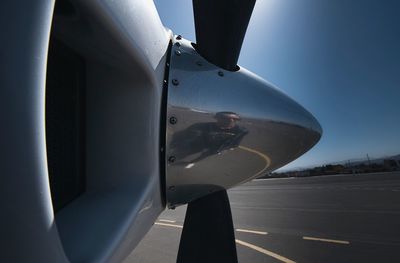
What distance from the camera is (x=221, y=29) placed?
4.22 feet

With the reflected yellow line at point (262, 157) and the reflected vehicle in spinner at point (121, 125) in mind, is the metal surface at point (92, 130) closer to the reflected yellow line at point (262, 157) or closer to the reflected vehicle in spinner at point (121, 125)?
the reflected vehicle in spinner at point (121, 125)

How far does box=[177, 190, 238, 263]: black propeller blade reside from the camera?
62.7 inches

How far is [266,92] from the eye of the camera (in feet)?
4.39

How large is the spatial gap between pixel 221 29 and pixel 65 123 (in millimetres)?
831

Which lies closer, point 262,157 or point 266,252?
point 262,157

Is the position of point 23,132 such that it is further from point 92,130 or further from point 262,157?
point 262,157

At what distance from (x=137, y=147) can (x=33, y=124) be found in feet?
1.70

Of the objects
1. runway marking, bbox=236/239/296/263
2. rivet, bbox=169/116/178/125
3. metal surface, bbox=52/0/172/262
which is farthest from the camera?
runway marking, bbox=236/239/296/263

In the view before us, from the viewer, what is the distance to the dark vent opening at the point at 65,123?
782mm

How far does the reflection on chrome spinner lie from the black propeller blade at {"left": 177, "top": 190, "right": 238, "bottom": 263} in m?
0.33

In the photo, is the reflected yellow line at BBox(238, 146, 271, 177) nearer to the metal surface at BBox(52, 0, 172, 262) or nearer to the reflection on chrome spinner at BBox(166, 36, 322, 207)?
the reflection on chrome spinner at BBox(166, 36, 322, 207)

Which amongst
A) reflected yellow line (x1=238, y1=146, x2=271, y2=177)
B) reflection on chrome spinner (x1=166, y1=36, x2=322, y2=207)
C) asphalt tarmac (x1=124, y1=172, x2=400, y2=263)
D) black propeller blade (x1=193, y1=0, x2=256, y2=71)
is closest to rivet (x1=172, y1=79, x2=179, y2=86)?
reflection on chrome spinner (x1=166, y1=36, x2=322, y2=207)

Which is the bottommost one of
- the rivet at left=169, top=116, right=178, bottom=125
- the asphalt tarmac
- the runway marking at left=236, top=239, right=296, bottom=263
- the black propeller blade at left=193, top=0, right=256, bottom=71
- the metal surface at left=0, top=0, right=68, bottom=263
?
the runway marking at left=236, top=239, right=296, bottom=263

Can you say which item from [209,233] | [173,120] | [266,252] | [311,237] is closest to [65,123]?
[173,120]
